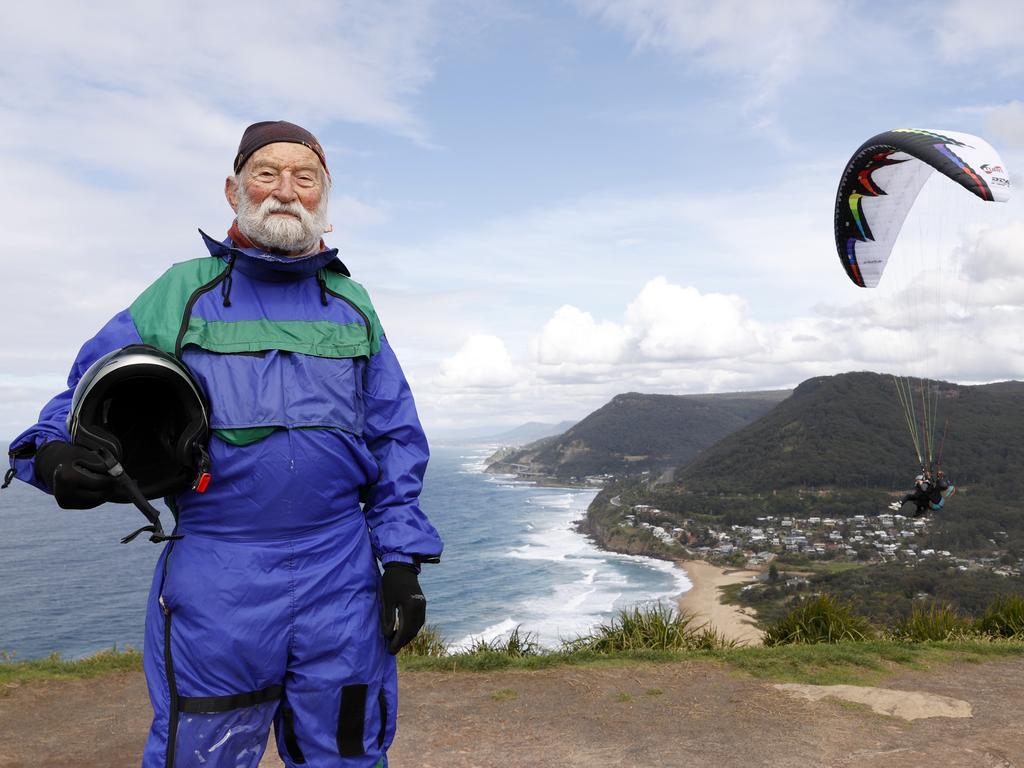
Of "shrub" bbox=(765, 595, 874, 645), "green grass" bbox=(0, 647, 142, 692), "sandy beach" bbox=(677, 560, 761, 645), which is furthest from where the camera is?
"sandy beach" bbox=(677, 560, 761, 645)

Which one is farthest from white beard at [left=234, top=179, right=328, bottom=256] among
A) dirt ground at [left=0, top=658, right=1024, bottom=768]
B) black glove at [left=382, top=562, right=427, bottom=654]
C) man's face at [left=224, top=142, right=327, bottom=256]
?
Answer: dirt ground at [left=0, top=658, right=1024, bottom=768]

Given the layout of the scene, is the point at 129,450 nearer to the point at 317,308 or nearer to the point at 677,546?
the point at 317,308

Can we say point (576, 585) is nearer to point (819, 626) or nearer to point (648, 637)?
point (819, 626)

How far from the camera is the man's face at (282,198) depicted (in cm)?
216

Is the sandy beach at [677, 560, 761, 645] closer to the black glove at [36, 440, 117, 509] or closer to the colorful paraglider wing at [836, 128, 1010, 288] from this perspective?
the colorful paraglider wing at [836, 128, 1010, 288]

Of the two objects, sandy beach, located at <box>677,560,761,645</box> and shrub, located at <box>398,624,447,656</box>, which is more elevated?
shrub, located at <box>398,624,447,656</box>

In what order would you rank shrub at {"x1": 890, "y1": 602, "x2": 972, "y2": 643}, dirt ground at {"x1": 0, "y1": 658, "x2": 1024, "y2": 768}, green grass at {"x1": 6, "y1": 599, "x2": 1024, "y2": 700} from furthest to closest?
shrub at {"x1": 890, "y1": 602, "x2": 972, "y2": 643} < green grass at {"x1": 6, "y1": 599, "x2": 1024, "y2": 700} < dirt ground at {"x1": 0, "y1": 658, "x2": 1024, "y2": 768}

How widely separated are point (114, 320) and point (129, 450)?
0.38 meters

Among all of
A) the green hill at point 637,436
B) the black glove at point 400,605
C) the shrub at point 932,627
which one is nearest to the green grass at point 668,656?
the shrub at point 932,627

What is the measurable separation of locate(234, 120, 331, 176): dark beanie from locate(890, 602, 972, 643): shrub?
26.3ft

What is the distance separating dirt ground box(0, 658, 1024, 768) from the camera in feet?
14.5

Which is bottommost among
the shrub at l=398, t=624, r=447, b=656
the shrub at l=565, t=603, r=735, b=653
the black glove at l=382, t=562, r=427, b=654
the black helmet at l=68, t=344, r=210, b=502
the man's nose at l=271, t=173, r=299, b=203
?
the shrub at l=398, t=624, r=447, b=656

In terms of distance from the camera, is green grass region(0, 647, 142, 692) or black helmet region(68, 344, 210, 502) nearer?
black helmet region(68, 344, 210, 502)

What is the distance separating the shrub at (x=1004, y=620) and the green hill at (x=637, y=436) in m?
136
